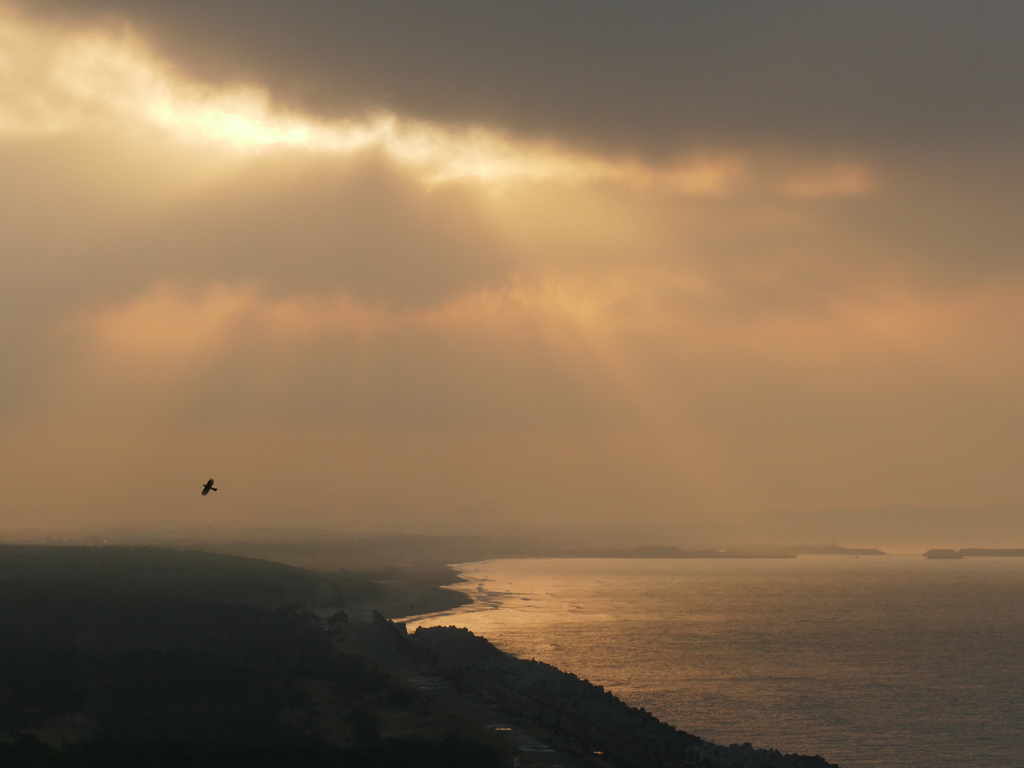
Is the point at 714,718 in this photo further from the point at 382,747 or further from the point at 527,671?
the point at 382,747

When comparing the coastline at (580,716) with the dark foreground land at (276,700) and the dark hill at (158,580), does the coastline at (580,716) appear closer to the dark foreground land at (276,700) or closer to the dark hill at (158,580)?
the dark foreground land at (276,700)

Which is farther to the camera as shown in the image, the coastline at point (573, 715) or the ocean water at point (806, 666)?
the ocean water at point (806, 666)

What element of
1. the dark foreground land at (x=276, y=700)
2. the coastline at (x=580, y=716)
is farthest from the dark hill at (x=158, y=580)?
the coastline at (x=580, y=716)

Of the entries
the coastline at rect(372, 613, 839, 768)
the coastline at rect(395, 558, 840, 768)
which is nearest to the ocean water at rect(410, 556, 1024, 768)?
the coastline at rect(395, 558, 840, 768)

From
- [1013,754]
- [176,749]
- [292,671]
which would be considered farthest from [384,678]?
[1013,754]

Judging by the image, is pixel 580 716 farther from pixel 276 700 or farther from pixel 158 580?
pixel 158 580

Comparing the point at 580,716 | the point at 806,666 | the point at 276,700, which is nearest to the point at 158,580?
the point at 276,700
